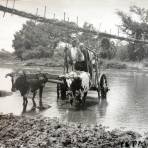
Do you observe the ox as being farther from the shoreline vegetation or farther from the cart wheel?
the shoreline vegetation

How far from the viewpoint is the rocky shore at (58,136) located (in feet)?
30.6

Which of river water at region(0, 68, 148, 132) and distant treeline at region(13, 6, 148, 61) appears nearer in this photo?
river water at region(0, 68, 148, 132)

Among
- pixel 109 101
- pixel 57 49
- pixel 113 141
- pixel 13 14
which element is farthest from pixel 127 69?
pixel 113 141

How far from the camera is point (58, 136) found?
997 cm

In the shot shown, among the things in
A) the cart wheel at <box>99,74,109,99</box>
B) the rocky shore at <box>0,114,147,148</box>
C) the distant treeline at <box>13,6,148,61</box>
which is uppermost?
the distant treeline at <box>13,6,148,61</box>

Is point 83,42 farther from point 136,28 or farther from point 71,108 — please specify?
point 71,108

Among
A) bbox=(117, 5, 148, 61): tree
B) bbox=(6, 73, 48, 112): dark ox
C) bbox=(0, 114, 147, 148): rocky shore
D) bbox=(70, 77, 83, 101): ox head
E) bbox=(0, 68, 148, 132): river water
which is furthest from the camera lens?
bbox=(117, 5, 148, 61): tree

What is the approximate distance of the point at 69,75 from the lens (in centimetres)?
1508

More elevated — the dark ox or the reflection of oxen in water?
the dark ox

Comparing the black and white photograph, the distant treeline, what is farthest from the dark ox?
the distant treeline

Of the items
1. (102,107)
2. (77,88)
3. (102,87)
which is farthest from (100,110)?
(102,87)

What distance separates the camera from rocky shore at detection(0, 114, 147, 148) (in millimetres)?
9312

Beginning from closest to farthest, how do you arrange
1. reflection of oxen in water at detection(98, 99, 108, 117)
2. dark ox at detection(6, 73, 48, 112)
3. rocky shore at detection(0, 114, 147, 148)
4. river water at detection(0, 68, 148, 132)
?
rocky shore at detection(0, 114, 147, 148)
river water at detection(0, 68, 148, 132)
dark ox at detection(6, 73, 48, 112)
reflection of oxen in water at detection(98, 99, 108, 117)

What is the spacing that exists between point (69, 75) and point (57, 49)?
36.4 metres
